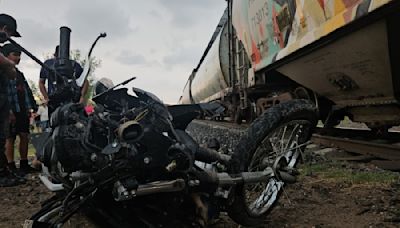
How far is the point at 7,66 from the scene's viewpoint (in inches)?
161

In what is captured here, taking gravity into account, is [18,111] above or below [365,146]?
above

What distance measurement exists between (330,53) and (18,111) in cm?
370

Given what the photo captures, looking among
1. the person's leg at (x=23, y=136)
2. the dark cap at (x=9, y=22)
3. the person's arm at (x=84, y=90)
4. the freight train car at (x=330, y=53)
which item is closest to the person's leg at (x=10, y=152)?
the person's leg at (x=23, y=136)

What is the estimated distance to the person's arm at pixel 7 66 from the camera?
4062mm

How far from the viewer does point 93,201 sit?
2143mm

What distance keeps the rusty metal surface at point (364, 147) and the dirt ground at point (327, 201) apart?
0.48 meters

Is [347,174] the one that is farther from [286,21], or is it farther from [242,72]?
[242,72]

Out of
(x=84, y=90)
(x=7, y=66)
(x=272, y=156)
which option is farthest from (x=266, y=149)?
(x=7, y=66)

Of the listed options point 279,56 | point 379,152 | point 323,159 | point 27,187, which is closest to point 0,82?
point 27,187

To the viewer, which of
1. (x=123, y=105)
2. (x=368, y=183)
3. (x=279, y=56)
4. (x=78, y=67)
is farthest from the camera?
(x=279, y=56)

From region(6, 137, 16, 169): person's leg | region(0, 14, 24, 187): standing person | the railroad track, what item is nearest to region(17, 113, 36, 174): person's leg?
region(6, 137, 16, 169): person's leg

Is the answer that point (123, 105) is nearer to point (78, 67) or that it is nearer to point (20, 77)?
point (78, 67)

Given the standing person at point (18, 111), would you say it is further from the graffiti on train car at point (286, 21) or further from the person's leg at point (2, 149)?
the graffiti on train car at point (286, 21)

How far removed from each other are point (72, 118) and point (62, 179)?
1.22ft
